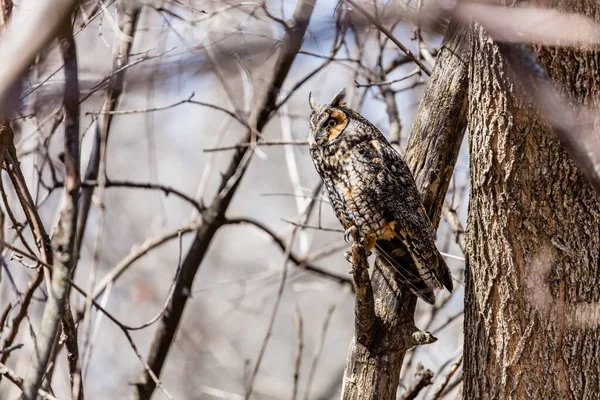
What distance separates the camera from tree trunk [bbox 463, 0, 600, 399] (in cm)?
209

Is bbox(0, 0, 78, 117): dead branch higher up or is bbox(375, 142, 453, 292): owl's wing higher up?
bbox(375, 142, 453, 292): owl's wing

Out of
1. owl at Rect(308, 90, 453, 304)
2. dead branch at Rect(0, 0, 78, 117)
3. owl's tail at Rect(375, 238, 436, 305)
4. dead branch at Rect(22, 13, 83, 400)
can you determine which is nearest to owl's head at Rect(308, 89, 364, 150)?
owl at Rect(308, 90, 453, 304)

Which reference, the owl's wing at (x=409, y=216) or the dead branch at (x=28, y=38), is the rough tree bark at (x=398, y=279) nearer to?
the owl's wing at (x=409, y=216)

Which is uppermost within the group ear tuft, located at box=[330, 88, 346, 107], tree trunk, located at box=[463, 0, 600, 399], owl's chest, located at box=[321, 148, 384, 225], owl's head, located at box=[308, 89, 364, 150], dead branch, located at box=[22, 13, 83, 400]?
ear tuft, located at box=[330, 88, 346, 107]

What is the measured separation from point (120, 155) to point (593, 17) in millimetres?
8826

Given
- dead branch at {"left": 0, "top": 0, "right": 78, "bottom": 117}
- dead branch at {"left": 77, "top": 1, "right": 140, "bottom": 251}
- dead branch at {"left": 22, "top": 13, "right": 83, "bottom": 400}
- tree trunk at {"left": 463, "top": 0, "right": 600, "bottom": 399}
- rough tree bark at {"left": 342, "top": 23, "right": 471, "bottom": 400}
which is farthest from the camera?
dead branch at {"left": 77, "top": 1, "right": 140, "bottom": 251}

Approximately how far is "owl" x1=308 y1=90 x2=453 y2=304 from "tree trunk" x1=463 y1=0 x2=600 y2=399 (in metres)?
→ 0.51

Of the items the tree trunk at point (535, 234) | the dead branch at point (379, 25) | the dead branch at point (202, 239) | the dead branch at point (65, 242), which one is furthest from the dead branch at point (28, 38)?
the dead branch at point (202, 239)

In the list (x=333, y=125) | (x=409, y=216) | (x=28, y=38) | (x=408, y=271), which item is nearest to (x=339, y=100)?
(x=333, y=125)

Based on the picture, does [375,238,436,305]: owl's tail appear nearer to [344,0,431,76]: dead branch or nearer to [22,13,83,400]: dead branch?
[344,0,431,76]: dead branch

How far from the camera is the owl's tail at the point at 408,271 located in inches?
107

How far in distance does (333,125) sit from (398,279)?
2.44ft

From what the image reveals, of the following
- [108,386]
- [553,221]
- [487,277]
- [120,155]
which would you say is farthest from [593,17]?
[120,155]

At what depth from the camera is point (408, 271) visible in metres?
2.75
